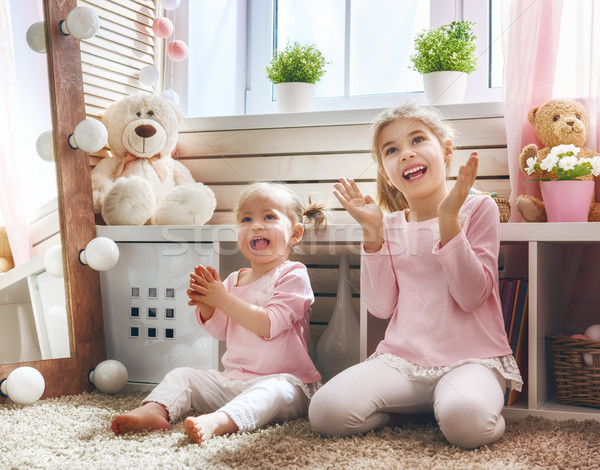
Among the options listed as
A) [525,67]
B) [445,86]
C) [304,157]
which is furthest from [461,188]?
[304,157]

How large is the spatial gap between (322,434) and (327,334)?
43 cm

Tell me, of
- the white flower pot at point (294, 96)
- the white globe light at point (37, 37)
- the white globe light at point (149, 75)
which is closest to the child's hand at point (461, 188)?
the white flower pot at point (294, 96)

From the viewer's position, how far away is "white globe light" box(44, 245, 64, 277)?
151 centimetres

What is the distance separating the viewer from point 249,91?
219cm

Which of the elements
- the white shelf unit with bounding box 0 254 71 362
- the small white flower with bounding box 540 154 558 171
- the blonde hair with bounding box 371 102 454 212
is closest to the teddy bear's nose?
the white shelf unit with bounding box 0 254 71 362

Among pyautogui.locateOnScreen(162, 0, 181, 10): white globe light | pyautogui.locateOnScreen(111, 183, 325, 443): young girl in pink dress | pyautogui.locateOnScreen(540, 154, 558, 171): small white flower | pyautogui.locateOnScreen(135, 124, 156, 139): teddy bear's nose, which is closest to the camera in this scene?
pyautogui.locateOnScreen(111, 183, 325, 443): young girl in pink dress

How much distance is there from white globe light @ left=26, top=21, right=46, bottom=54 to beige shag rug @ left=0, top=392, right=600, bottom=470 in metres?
0.85

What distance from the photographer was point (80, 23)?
1.50 meters

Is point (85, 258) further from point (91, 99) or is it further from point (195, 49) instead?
point (195, 49)

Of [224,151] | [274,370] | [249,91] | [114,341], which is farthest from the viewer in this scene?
[249,91]

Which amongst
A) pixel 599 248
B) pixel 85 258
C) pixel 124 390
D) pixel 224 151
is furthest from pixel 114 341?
pixel 599 248

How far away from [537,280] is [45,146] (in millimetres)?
1167

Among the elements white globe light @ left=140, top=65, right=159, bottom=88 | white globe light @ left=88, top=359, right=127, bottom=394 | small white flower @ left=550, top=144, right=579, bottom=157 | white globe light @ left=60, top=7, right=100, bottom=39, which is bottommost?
white globe light @ left=88, top=359, right=127, bottom=394

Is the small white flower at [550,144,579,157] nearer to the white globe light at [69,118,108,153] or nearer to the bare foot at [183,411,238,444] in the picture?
Result: the bare foot at [183,411,238,444]
